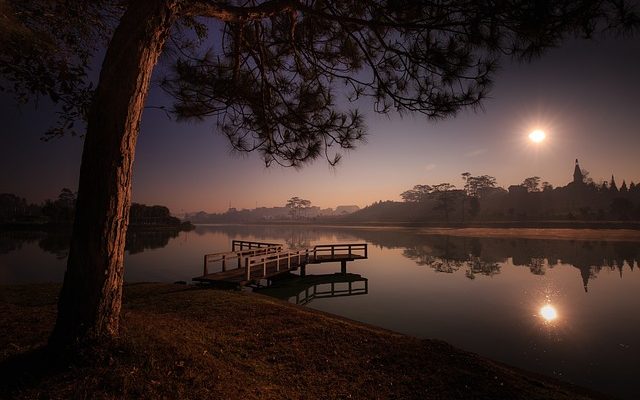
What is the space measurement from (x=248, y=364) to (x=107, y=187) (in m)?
3.10

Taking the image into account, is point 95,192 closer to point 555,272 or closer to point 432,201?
point 555,272

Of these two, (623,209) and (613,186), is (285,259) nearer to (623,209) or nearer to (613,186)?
(623,209)

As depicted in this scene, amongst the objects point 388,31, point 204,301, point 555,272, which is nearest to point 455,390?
point 388,31

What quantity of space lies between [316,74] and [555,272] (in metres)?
21.2

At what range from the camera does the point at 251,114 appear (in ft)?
23.5

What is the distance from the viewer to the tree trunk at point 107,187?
10.7 feet

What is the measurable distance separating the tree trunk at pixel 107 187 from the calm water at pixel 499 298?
342 inches

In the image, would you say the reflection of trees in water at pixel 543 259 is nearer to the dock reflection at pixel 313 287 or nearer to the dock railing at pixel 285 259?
the dock reflection at pixel 313 287

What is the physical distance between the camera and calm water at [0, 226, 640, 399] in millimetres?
8172

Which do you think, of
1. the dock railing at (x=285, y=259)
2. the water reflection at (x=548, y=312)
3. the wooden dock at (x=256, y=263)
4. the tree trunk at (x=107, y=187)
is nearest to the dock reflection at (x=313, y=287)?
the wooden dock at (x=256, y=263)

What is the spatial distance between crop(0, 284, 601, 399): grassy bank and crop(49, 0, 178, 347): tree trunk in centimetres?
41

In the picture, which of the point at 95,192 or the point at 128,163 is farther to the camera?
the point at 128,163

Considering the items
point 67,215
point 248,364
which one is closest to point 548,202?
point 248,364

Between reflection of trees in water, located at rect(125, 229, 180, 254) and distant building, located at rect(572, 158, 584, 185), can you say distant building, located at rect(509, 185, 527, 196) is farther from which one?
reflection of trees in water, located at rect(125, 229, 180, 254)
